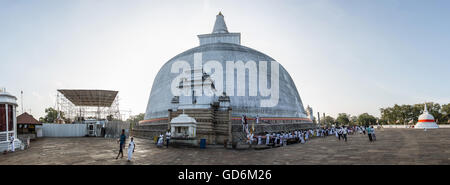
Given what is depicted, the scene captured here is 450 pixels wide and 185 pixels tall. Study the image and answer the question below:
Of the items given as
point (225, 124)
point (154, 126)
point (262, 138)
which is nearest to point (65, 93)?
point (154, 126)

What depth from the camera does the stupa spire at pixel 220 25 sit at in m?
52.6

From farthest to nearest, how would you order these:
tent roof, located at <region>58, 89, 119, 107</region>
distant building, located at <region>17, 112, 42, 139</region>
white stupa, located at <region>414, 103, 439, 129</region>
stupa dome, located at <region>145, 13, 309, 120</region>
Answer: white stupa, located at <region>414, 103, 439, 129</region> < tent roof, located at <region>58, 89, 119, 107</region> < distant building, located at <region>17, 112, 42, 139</region> < stupa dome, located at <region>145, 13, 309, 120</region>

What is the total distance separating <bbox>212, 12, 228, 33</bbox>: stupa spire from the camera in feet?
173

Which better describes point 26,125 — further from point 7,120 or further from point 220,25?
point 220,25

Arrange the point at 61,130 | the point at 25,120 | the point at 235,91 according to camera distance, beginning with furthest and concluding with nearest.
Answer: the point at 61,130 < the point at 25,120 < the point at 235,91

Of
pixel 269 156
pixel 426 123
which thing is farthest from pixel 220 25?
pixel 426 123

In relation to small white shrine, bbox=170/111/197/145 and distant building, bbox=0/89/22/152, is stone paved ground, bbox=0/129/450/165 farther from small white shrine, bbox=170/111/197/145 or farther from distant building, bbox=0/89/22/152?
A: small white shrine, bbox=170/111/197/145

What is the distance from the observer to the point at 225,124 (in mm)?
23250

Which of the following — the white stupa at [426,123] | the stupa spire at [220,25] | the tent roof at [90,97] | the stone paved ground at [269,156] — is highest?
the stupa spire at [220,25]

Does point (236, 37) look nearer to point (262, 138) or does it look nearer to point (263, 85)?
point (263, 85)

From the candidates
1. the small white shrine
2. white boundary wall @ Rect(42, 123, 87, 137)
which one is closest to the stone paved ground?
the small white shrine

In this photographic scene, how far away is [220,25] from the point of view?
175 feet

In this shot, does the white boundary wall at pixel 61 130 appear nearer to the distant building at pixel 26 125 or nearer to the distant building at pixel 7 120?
the distant building at pixel 26 125

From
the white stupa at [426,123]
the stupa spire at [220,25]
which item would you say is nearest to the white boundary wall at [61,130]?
the stupa spire at [220,25]
